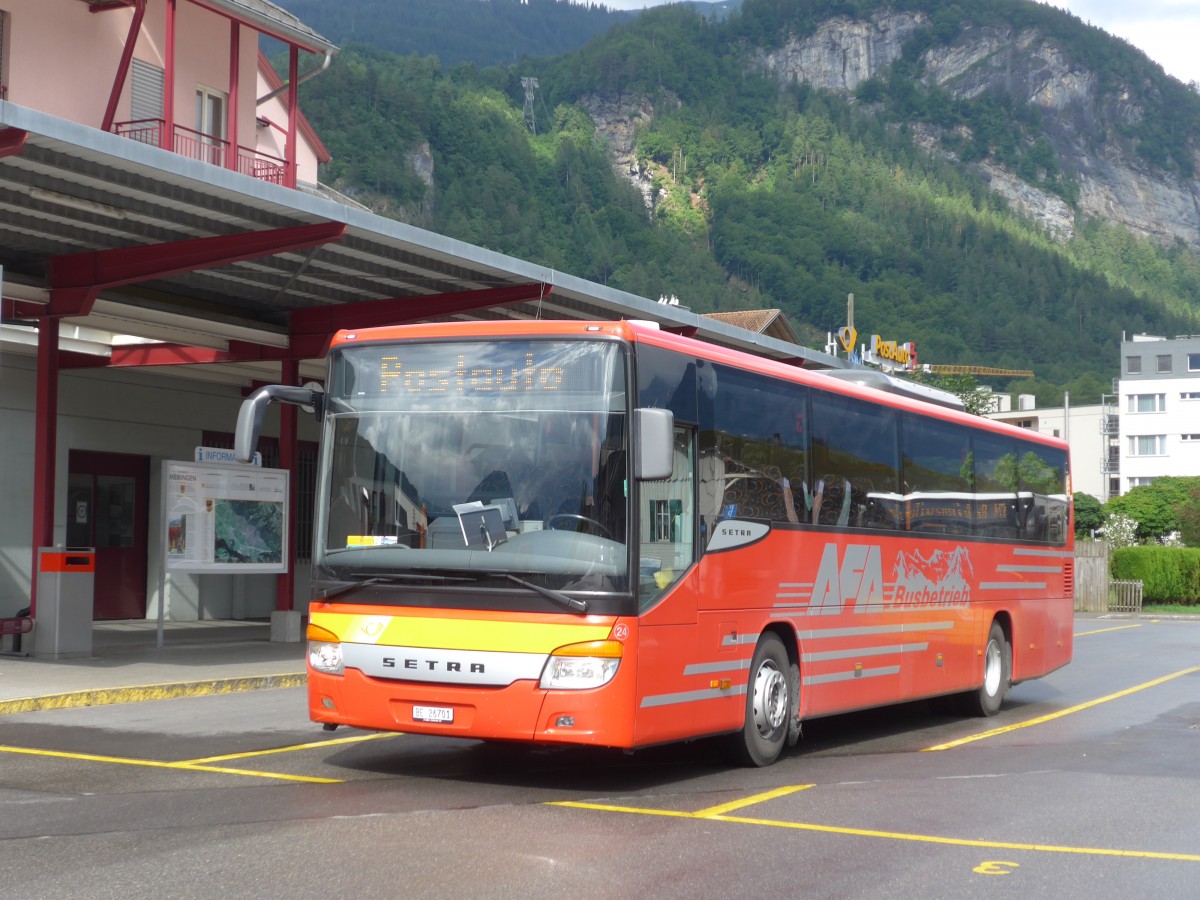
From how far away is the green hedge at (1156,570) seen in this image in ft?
167

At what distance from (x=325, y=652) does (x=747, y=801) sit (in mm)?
2753

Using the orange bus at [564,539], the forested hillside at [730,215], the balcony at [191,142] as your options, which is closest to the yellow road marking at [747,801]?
the orange bus at [564,539]

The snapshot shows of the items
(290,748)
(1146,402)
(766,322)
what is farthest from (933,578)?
(1146,402)

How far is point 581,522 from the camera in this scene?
8883mm

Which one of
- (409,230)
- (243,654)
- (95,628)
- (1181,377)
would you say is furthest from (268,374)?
(1181,377)

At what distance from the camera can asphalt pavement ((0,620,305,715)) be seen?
1375cm

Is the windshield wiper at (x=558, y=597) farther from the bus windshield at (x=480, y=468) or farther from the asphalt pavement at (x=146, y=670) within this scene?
the asphalt pavement at (x=146, y=670)

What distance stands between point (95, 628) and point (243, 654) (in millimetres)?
5749

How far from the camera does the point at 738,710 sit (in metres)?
10.0

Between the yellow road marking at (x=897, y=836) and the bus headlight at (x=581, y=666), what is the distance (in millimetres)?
684

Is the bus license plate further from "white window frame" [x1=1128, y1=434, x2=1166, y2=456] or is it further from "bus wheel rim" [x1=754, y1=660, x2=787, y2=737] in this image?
"white window frame" [x1=1128, y1=434, x2=1166, y2=456]

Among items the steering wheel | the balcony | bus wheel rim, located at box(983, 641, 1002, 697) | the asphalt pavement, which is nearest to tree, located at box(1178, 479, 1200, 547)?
the balcony

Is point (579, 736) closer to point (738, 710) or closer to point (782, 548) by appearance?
point (738, 710)

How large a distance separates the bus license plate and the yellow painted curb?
5.64 metres
